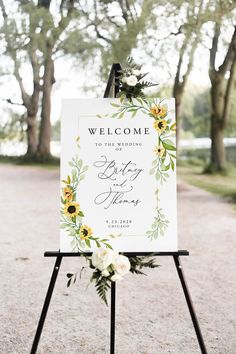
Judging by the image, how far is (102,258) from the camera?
86.8 inches

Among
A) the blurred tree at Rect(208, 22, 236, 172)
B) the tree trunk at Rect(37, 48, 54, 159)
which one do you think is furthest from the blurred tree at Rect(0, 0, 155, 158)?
the blurred tree at Rect(208, 22, 236, 172)

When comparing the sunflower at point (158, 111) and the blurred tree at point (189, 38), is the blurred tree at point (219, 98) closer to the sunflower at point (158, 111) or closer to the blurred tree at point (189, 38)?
the blurred tree at point (189, 38)

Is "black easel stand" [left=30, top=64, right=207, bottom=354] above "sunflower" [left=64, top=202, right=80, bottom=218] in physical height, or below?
below

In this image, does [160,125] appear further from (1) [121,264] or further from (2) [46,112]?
(2) [46,112]

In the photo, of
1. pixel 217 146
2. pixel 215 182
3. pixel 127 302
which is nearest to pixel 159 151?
pixel 127 302

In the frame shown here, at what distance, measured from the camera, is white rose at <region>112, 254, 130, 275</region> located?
7.30ft

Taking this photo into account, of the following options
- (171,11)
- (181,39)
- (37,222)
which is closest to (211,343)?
(37,222)

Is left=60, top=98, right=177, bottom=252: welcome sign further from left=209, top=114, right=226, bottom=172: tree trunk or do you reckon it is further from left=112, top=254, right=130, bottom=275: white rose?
left=209, top=114, right=226, bottom=172: tree trunk

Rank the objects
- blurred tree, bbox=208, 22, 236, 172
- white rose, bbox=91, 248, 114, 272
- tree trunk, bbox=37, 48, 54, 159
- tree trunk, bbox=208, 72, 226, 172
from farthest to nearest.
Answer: tree trunk, bbox=37, 48, 54, 159 → tree trunk, bbox=208, 72, 226, 172 → blurred tree, bbox=208, 22, 236, 172 → white rose, bbox=91, 248, 114, 272

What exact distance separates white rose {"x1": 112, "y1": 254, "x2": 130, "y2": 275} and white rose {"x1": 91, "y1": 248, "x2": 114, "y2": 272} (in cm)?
2

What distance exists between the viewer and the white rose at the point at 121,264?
223 cm

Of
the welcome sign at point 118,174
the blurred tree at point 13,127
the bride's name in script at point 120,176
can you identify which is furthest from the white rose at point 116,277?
the blurred tree at point 13,127

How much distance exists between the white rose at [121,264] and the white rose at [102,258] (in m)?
0.02

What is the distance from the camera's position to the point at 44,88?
18.3m
